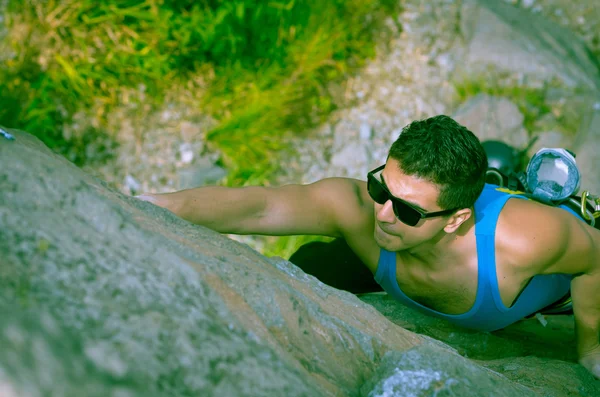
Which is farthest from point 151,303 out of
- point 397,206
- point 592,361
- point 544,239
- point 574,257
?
point 592,361

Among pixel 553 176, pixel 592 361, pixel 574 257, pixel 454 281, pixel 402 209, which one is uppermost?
pixel 553 176

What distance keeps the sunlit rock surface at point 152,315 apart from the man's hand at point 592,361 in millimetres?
1075

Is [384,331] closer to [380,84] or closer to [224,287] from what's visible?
[224,287]

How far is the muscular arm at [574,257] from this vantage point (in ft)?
7.61

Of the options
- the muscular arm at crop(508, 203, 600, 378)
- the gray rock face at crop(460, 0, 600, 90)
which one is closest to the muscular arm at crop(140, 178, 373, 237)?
the muscular arm at crop(508, 203, 600, 378)

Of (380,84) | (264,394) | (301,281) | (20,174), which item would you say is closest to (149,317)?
(264,394)

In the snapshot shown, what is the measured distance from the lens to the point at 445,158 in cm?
215

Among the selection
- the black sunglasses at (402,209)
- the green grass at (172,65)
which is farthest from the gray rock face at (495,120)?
the black sunglasses at (402,209)

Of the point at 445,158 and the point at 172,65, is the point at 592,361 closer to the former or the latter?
the point at 445,158

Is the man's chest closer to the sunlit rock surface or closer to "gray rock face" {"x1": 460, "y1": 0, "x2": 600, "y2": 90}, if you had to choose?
the sunlit rock surface

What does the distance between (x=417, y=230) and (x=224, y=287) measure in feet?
3.66

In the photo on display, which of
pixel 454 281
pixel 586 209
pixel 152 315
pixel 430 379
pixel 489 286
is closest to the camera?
pixel 152 315

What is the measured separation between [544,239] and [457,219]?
14.4 inches

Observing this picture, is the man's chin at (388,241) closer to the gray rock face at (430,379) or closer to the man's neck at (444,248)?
the man's neck at (444,248)
